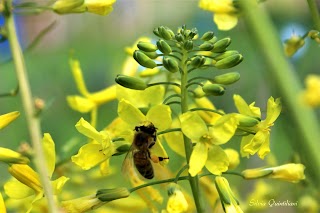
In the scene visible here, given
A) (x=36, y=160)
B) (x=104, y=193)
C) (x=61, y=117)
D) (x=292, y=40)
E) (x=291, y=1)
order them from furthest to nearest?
1. (x=291, y=1)
2. (x=61, y=117)
3. (x=292, y=40)
4. (x=104, y=193)
5. (x=36, y=160)

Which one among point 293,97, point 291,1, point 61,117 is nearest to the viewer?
point 293,97

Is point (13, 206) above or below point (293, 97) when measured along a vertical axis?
below

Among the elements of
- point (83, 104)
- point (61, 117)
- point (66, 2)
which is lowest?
point (61, 117)

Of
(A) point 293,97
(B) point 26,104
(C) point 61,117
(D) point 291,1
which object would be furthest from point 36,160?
(D) point 291,1

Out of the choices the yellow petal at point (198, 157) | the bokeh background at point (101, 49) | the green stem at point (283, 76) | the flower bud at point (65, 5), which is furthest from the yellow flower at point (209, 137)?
the bokeh background at point (101, 49)

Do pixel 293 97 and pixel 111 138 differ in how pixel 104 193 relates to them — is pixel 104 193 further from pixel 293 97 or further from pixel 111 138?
pixel 293 97

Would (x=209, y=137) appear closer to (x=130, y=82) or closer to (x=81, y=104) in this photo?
(x=130, y=82)

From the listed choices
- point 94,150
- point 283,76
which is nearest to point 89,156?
point 94,150
